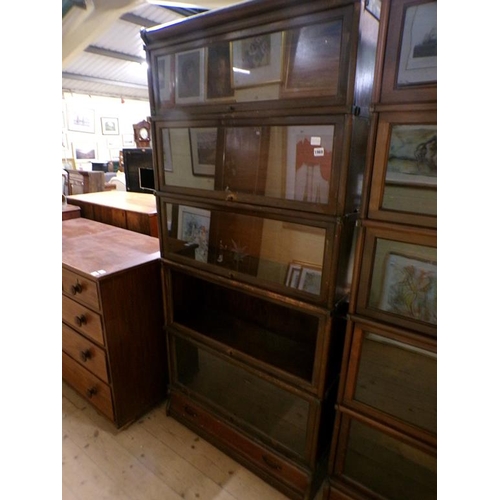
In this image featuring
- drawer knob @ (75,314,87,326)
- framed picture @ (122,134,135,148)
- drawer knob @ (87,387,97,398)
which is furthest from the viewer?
framed picture @ (122,134,135,148)

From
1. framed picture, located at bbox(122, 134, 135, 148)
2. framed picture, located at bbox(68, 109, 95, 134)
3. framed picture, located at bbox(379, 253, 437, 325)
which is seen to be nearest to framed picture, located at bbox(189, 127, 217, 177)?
framed picture, located at bbox(379, 253, 437, 325)

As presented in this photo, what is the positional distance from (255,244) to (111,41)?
4582 millimetres

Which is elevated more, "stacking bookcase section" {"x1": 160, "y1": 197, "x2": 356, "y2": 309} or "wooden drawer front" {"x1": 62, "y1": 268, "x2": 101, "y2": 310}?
"stacking bookcase section" {"x1": 160, "y1": 197, "x2": 356, "y2": 309}

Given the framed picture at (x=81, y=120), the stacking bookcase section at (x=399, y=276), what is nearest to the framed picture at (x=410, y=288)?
the stacking bookcase section at (x=399, y=276)

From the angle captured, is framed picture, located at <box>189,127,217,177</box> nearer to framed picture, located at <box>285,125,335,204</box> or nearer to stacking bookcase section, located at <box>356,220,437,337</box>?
framed picture, located at <box>285,125,335,204</box>

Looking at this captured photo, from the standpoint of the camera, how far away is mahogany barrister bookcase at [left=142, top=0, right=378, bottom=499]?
2.95 feet

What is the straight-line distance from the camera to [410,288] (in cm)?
90

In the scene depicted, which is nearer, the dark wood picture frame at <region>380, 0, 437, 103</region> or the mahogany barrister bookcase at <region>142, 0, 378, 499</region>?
the dark wood picture frame at <region>380, 0, 437, 103</region>

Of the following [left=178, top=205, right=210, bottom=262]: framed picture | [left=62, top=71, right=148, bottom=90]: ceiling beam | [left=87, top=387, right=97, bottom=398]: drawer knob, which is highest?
[left=62, top=71, right=148, bottom=90]: ceiling beam

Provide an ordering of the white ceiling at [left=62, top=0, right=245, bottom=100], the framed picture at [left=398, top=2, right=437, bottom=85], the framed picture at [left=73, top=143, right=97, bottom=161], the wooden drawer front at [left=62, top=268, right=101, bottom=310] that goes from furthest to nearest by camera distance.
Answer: the framed picture at [left=73, top=143, right=97, bottom=161]
the white ceiling at [left=62, top=0, right=245, bottom=100]
the wooden drawer front at [left=62, top=268, right=101, bottom=310]
the framed picture at [left=398, top=2, right=437, bottom=85]

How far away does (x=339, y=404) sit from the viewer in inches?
43.3
